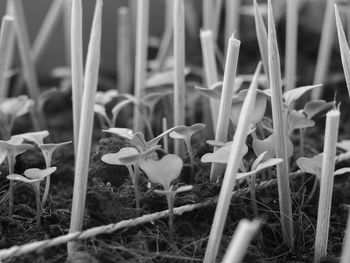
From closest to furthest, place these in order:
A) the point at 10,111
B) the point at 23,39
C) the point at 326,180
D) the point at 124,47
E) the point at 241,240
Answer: the point at 241,240, the point at 326,180, the point at 10,111, the point at 23,39, the point at 124,47

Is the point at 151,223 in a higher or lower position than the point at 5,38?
Answer: lower

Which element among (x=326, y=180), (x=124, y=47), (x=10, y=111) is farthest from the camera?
(x=124, y=47)

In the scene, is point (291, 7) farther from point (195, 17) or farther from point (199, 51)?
point (195, 17)

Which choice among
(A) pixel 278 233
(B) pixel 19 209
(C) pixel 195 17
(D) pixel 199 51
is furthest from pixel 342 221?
(C) pixel 195 17

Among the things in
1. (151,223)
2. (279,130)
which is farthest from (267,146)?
(151,223)

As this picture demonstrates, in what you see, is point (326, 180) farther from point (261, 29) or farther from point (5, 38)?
point (5, 38)

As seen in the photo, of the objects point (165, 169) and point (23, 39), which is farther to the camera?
point (23, 39)
